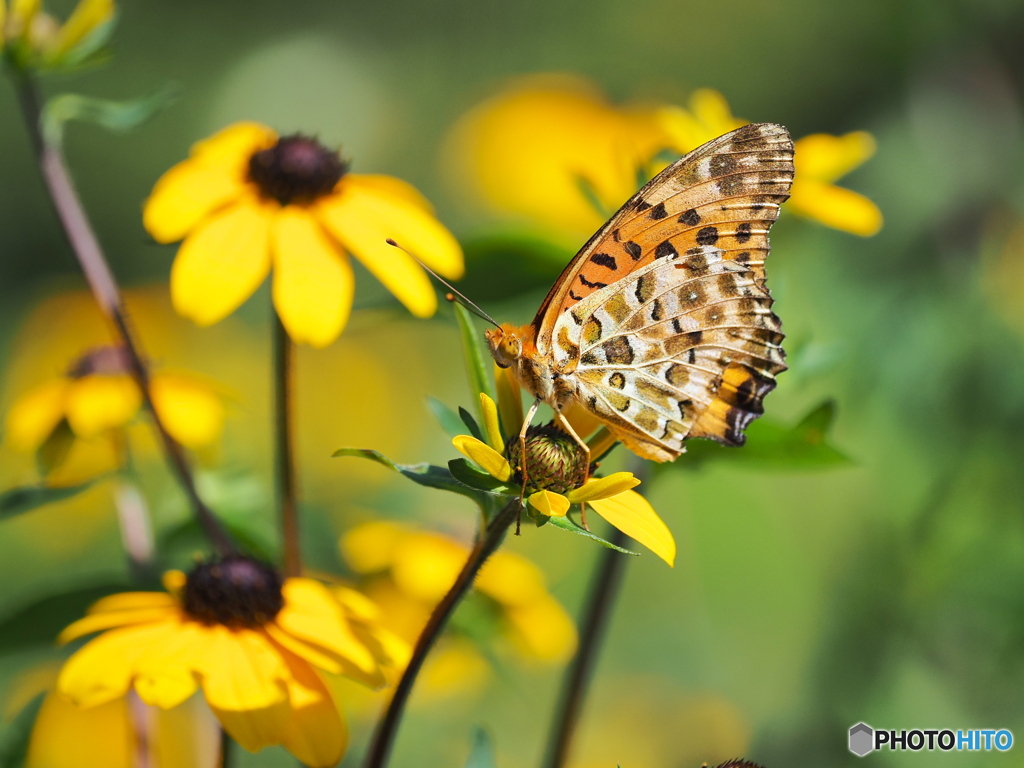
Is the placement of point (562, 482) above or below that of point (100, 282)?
below

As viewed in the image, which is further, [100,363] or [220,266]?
[100,363]

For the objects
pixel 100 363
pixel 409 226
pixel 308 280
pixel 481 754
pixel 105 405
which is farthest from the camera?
pixel 100 363

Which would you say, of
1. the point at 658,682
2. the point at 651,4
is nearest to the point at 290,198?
the point at 658,682

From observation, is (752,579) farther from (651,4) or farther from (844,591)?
(651,4)

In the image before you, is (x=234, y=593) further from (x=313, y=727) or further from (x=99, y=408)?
(x=99, y=408)

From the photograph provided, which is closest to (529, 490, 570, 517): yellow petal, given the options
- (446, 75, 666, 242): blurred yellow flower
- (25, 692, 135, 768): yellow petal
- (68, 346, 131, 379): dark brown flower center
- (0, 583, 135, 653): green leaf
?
(0, 583, 135, 653): green leaf

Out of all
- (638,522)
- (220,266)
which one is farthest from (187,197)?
(638,522)
